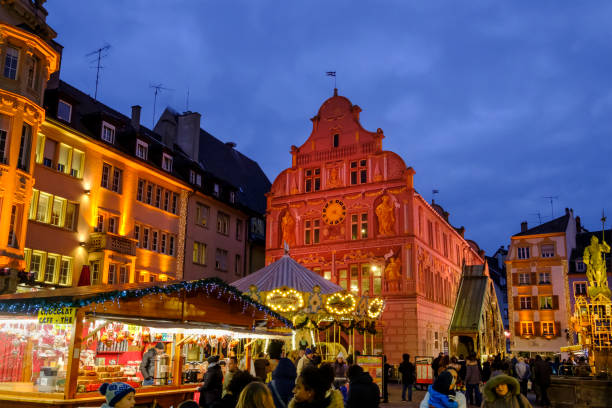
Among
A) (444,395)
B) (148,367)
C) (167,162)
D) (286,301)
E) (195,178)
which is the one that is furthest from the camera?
(195,178)

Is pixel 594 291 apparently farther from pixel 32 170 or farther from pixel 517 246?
pixel 517 246

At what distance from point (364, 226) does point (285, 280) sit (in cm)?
1247

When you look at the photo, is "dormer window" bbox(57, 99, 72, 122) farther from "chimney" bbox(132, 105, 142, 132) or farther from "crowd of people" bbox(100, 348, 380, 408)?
"crowd of people" bbox(100, 348, 380, 408)

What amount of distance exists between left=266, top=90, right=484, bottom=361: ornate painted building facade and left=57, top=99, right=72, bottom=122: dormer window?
14.6 m

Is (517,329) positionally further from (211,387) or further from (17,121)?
(211,387)

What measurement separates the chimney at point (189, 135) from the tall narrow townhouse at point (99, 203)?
5014 millimetres

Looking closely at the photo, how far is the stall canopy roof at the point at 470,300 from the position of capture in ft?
113

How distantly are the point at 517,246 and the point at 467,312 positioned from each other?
680 inches

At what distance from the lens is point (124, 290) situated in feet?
36.6

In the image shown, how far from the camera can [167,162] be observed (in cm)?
3128

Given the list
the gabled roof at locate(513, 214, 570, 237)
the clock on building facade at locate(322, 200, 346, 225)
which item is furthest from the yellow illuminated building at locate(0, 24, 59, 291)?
the gabled roof at locate(513, 214, 570, 237)

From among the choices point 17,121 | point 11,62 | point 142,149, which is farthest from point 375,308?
point 11,62

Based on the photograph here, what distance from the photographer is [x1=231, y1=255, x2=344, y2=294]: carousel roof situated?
2175 centimetres

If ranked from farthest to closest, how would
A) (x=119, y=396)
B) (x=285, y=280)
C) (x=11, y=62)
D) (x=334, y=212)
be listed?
(x=334, y=212)
(x=285, y=280)
(x=11, y=62)
(x=119, y=396)
